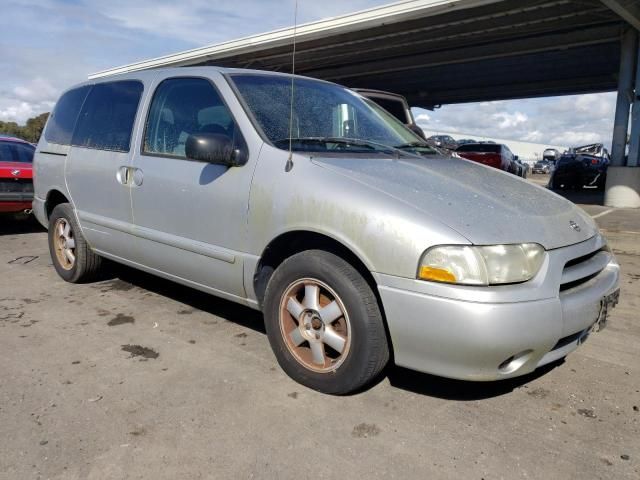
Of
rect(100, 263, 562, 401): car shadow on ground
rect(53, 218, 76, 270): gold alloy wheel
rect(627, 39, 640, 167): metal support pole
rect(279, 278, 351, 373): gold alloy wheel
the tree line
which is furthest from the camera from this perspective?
the tree line

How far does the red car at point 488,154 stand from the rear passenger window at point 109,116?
1467cm

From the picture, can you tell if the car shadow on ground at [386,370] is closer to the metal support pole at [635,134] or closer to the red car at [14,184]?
the red car at [14,184]

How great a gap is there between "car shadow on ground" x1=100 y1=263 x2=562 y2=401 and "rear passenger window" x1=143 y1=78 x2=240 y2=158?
1.25 meters

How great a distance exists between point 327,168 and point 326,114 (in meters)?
0.86

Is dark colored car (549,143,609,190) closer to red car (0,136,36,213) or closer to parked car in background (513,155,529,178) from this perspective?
parked car in background (513,155,529,178)

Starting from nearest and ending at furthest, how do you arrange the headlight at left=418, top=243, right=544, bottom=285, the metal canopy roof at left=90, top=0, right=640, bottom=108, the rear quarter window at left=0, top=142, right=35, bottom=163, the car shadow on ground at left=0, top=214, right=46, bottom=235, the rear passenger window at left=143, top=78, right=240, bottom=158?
the headlight at left=418, top=243, right=544, bottom=285 < the rear passenger window at left=143, top=78, right=240, bottom=158 < the car shadow on ground at left=0, top=214, right=46, bottom=235 < the rear quarter window at left=0, top=142, right=35, bottom=163 < the metal canopy roof at left=90, top=0, right=640, bottom=108

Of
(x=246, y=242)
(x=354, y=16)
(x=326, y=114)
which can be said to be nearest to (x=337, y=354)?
(x=246, y=242)

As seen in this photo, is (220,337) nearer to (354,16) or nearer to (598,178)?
(354,16)

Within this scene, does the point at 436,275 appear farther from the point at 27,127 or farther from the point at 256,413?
the point at 27,127

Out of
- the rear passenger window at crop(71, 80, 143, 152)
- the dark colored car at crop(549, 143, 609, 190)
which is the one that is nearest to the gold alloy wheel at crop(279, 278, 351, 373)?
the rear passenger window at crop(71, 80, 143, 152)

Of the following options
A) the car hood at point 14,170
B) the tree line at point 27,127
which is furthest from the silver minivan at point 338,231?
the tree line at point 27,127

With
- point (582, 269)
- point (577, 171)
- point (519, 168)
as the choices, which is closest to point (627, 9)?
point (577, 171)

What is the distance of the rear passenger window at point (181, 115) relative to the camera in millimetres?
3307

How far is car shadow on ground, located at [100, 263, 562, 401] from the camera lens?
2824 millimetres
